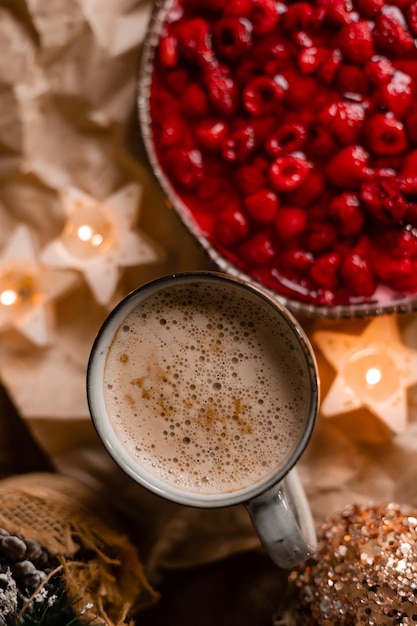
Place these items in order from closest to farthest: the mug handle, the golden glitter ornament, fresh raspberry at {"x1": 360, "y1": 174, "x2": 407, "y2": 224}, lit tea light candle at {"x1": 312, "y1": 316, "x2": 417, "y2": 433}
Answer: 1. the mug handle
2. the golden glitter ornament
3. fresh raspberry at {"x1": 360, "y1": 174, "x2": 407, "y2": 224}
4. lit tea light candle at {"x1": 312, "y1": 316, "x2": 417, "y2": 433}

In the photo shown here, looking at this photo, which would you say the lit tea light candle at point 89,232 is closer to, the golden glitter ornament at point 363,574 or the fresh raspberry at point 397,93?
the fresh raspberry at point 397,93

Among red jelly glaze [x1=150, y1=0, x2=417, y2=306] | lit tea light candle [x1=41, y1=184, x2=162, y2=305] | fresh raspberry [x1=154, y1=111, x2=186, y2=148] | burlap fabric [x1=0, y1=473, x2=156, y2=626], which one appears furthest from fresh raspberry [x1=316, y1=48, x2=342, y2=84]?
burlap fabric [x1=0, y1=473, x2=156, y2=626]

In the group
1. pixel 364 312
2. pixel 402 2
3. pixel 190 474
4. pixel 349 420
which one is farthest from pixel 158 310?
pixel 402 2

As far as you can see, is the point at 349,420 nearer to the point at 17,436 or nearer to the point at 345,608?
the point at 345,608

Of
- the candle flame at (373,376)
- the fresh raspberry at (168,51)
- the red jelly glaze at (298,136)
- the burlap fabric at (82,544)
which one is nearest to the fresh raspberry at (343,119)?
the red jelly glaze at (298,136)

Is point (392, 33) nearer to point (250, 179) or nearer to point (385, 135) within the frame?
point (385, 135)

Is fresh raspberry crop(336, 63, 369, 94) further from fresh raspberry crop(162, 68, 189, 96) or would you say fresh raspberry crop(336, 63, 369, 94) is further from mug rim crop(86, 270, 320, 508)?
mug rim crop(86, 270, 320, 508)
